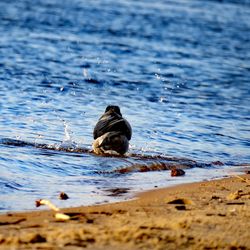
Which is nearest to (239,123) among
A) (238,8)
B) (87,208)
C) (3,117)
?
(3,117)

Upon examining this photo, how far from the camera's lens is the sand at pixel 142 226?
5520mm

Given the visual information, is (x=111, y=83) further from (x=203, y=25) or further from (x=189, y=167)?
(x=203, y=25)

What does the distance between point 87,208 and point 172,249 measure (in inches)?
65.7

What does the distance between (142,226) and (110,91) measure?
1036 centimetres

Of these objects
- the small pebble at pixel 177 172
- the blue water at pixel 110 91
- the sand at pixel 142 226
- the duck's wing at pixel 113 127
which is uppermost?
the sand at pixel 142 226

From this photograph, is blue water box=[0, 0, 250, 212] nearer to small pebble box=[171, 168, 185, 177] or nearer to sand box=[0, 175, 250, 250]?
small pebble box=[171, 168, 185, 177]

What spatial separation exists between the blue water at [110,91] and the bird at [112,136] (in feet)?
0.76

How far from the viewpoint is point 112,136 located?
10.6 metres

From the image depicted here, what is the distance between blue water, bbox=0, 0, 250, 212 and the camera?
9227mm

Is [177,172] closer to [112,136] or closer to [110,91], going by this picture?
[112,136]

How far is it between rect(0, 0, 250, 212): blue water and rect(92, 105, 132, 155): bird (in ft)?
0.76

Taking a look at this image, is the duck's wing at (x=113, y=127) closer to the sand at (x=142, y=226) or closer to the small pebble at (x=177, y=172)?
the small pebble at (x=177, y=172)

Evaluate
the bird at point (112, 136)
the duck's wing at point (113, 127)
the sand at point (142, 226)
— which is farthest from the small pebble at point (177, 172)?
the sand at point (142, 226)

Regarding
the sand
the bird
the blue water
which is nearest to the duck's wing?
the bird
